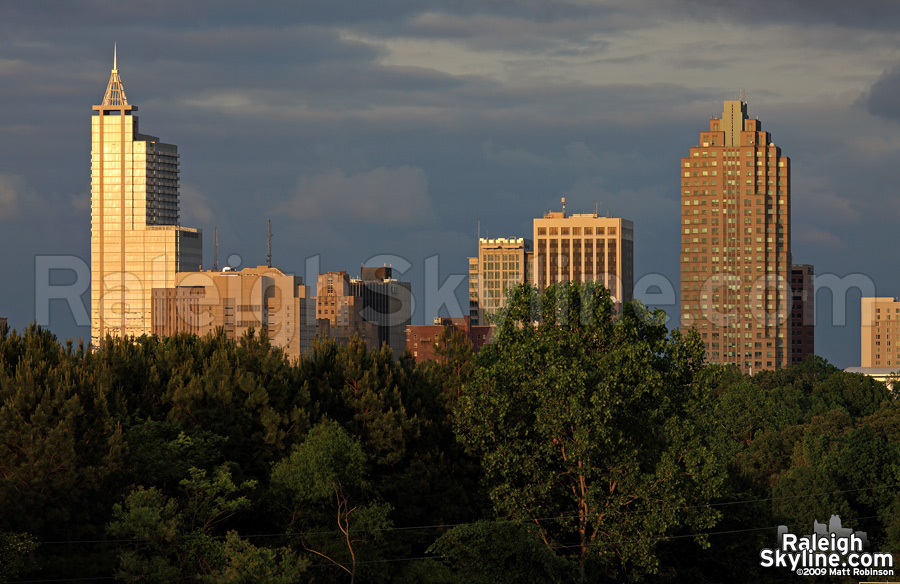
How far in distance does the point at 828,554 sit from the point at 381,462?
102 ft

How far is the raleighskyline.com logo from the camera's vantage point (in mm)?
61562

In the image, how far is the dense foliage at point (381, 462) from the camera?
45.5m

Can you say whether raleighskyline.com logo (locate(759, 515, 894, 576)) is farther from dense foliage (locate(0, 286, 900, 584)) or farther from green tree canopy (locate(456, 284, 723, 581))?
green tree canopy (locate(456, 284, 723, 581))

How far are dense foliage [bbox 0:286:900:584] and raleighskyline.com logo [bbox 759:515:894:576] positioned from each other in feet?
4.10

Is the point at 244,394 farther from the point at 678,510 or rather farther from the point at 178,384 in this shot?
the point at 678,510

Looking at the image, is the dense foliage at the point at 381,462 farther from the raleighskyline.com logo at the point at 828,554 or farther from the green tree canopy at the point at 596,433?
the raleighskyline.com logo at the point at 828,554

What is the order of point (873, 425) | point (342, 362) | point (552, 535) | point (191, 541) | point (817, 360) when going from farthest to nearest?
point (817, 360)
point (873, 425)
point (342, 362)
point (552, 535)
point (191, 541)

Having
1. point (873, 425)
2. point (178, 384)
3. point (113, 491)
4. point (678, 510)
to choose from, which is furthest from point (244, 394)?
point (873, 425)

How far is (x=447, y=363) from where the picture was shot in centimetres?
6009

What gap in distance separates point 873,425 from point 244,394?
69.1 metres

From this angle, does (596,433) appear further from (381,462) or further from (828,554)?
(828,554)

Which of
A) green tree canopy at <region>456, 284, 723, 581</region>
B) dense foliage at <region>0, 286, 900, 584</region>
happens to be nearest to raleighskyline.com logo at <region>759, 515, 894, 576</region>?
dense foliage at <region>0, 286, 900, 584</region>

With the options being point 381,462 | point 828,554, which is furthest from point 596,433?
point 828,554

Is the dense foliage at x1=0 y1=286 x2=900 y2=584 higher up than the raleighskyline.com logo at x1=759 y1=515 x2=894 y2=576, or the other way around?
the dense foliage at x1=0 y1=286 x2=900 y2=584
